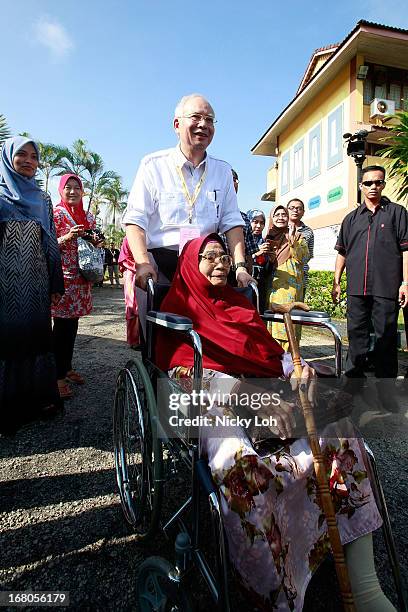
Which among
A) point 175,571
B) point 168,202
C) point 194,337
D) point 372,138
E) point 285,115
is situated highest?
point 285,115

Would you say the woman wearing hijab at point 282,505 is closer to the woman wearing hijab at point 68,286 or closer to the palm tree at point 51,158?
the woman wearing hijab at point 68,286

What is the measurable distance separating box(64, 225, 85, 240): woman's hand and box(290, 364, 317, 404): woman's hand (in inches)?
89.8

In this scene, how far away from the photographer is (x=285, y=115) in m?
14.6

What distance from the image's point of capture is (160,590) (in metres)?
1.15

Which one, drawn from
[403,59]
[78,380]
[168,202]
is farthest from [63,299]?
[403,59]

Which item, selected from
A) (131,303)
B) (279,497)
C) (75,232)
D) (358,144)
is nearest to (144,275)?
(131,303)

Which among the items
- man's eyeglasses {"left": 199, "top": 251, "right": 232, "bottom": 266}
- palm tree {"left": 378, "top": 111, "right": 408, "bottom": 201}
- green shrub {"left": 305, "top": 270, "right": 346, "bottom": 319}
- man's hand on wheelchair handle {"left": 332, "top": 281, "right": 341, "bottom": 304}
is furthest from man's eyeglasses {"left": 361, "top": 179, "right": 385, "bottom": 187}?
palm tree {"left": 378, "top": 111, "right": 408, "bottom": 201}

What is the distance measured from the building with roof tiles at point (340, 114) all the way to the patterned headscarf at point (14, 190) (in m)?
9.35

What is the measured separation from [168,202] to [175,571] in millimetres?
1729

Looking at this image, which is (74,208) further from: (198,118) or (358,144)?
(358,144)

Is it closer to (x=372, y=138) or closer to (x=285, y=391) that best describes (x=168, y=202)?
(x=285, y=391)

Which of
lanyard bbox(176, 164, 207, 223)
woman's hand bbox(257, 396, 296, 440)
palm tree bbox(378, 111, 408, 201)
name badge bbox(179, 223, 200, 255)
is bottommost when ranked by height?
woman's hand bbox(257, 396, 296, 440)

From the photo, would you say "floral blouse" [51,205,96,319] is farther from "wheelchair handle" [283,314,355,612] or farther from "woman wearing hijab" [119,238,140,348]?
"wheelchair handle" [283,314,355,612]

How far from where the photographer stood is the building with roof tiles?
10.7 m
